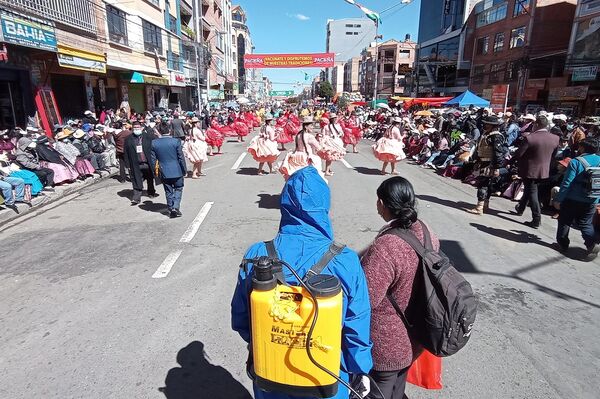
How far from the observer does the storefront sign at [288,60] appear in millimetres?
41062

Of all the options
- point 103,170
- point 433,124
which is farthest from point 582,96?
point 103,170

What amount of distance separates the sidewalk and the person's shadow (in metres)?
6.24

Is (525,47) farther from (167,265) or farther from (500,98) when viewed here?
(167,265)

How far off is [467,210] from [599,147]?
286 cm

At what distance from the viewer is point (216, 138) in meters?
16.9

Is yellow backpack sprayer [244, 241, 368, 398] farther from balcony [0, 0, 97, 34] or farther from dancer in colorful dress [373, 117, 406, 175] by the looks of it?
balcony [0, 0, 97, 34]

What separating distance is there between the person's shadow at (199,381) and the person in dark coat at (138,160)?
6.22m

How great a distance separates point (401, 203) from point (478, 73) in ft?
147

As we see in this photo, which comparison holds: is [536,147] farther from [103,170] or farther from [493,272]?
[103,170]

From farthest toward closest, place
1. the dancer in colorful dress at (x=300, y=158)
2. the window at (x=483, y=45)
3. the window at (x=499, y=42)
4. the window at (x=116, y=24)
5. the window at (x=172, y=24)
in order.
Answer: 1. the window at (x=483, y=45)
2. the window at (x=499, y=42)
3. the window at (x=172, y=24)
4. the window at (x=116, y=24)
5. the dancer in colorful dress at (x=300, y=158)

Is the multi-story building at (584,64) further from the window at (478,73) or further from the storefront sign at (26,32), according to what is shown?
the storefront sign at (26,32)

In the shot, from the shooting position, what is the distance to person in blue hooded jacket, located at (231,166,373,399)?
173cm

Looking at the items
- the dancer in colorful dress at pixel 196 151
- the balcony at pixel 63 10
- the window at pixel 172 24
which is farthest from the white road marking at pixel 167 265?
the window at pixel 172 24

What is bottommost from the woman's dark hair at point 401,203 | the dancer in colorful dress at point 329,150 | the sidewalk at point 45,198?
the sidewalk at point 45,198
